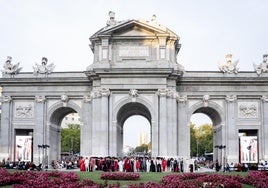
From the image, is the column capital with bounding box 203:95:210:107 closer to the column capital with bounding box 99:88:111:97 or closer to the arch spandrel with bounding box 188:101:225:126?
the arch spandrel with bounding box 188:101:225:126

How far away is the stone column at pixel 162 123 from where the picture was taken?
167 ft

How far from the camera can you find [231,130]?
54688 mm

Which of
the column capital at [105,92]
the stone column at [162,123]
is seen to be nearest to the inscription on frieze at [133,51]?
the column capital at [105,92]

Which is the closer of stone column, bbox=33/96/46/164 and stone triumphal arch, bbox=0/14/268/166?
stone triumphal arch, bbox=0/14/268/166

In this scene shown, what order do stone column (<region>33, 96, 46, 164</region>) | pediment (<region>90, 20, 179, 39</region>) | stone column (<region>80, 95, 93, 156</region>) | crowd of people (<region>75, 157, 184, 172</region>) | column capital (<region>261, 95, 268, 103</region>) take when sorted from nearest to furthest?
crowd of people (<region>75, 157, 184, 172</region>) → pediment (<region>90, 20, 179, 39</region>) → stone column (<region>80, 95, 93, 156</region>) → column capital (<region>261, 95, 268, 103</region>) → stone column (<region>33, 96, 46, 164</region>)

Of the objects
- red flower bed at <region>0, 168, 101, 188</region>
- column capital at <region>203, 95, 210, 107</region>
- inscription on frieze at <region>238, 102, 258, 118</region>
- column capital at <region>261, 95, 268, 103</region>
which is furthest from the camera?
inscription on frieze at <region>238, 102, 258, 118</region>

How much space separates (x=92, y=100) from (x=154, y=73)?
7.86 m

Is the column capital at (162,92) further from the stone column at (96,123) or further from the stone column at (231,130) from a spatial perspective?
the stone column at (231,130)

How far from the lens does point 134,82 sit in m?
52.5

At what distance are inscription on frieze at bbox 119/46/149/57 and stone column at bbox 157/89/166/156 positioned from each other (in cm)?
503

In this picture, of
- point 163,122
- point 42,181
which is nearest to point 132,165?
point 163,122

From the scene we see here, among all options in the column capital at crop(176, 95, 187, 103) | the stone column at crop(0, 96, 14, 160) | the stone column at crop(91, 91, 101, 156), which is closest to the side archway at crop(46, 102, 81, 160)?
the stone column at crop(91, 91, 101, 156)

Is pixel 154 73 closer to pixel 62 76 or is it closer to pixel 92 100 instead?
pixel 92 100

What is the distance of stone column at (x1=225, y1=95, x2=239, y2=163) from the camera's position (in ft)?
178
